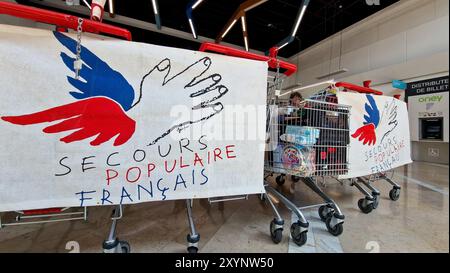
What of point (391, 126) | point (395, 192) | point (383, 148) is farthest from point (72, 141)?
point (395, 192)

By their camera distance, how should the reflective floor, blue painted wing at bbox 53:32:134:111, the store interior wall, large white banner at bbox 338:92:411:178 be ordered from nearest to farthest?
blue painted wing at bbox 53:32:134:111 → the reflective floor → large white banner at bbox 338:92:411:178 → the store interior wall

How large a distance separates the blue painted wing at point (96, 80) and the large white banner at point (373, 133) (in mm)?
1644

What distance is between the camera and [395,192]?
247 cm

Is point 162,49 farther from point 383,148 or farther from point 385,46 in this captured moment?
point 385,46

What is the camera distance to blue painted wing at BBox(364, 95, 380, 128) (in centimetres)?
188

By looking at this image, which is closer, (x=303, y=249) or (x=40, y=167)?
(x=40, y=167)

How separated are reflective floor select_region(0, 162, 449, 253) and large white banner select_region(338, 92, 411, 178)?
480 mm

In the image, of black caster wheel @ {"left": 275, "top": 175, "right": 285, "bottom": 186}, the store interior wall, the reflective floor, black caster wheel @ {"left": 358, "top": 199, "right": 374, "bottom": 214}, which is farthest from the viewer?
the store interior wall

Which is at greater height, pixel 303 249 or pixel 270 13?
pixel 270 13

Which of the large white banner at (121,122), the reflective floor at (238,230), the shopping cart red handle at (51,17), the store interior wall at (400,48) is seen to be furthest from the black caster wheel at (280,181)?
the store interior wall at (400,48)

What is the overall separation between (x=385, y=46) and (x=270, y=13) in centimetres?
364

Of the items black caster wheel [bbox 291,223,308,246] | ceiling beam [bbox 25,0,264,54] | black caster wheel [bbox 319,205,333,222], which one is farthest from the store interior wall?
black caster wheel [bbox 291,223,308,246]

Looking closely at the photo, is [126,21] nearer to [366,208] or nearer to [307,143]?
[307,143]

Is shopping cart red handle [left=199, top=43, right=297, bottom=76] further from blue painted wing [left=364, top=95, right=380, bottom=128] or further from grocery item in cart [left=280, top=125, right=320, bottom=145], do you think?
blue painted wing [left=364, top=95, right=380, bottom=128]
